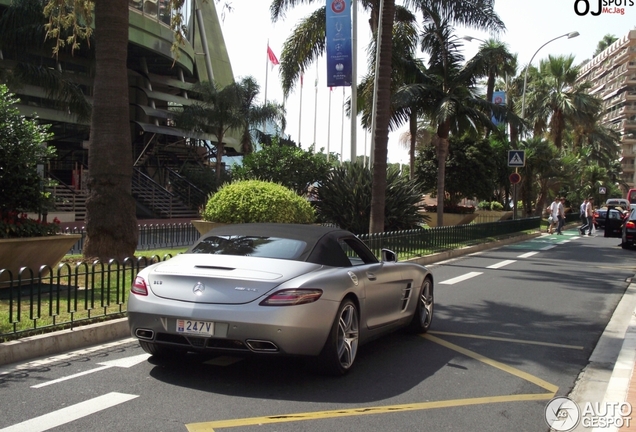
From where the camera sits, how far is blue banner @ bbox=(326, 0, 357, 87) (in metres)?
22.7

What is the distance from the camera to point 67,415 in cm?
511

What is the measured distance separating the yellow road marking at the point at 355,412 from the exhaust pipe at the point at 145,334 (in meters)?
1.40

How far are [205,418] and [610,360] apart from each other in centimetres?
476

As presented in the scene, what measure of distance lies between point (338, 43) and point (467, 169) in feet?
52.1

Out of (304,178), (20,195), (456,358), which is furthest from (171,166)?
(456,358)

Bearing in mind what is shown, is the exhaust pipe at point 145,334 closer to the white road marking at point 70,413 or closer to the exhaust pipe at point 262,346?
the white road marking at point 70,413

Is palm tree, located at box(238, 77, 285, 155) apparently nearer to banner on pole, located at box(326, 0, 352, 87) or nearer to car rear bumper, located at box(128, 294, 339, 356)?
banner on pole, located at box(326, 0, 352, 87)

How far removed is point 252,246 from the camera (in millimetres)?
6781

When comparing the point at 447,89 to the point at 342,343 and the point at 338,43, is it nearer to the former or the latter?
the point at 338,43

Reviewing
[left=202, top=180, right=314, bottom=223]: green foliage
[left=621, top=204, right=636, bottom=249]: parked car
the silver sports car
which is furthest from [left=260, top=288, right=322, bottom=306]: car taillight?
[left=621, top=204, right=636, bottom=249]: parked car

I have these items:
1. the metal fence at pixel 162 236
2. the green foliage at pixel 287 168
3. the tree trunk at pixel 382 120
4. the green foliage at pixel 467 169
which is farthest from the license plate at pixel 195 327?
the green foliage at pixel 467 169

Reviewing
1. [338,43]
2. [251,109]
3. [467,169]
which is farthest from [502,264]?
[251,109]

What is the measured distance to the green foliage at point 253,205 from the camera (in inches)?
661

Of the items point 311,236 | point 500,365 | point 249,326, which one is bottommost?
point 500,365
